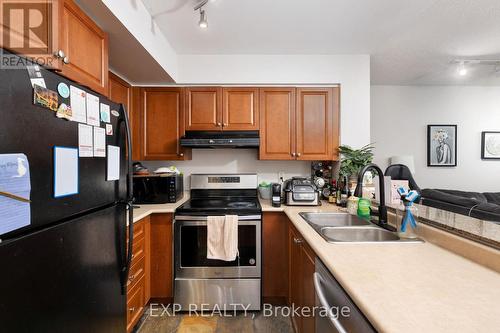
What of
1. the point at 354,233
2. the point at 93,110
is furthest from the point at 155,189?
the point at 354,233

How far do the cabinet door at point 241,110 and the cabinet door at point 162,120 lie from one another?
497 millimetres

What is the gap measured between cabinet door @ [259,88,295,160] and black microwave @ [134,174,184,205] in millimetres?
979

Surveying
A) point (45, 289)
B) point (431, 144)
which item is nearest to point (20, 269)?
point (45, 289)

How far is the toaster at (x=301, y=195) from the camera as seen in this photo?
220 centimetres

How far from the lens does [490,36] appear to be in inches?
82.4

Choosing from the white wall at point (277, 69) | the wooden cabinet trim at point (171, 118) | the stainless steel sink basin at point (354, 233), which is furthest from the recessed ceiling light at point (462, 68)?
the wooden cabinet trim at point (171, 118)

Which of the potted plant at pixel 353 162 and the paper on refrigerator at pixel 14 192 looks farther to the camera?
the potted plant at pixel 353 162

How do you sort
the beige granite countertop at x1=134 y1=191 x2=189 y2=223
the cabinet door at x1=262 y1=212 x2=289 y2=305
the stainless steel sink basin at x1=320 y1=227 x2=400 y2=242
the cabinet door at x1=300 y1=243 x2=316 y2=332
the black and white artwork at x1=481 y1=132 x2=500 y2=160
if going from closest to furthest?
the cabinet door at x1=300 y1=243 x2=316 y2=332 → the stainless steel sink basin at x1=320 y1=227 x2=400 y2=242 → the beige granite countertop at x1=134 y1=191 x2=189 y2=223 → the cabinet door at x1=262 y1=212 x2=289 y2=305 → the black and white artwork at x1=481 y1=132 x2=500 y2=160

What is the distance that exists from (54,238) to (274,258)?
5.59 feet

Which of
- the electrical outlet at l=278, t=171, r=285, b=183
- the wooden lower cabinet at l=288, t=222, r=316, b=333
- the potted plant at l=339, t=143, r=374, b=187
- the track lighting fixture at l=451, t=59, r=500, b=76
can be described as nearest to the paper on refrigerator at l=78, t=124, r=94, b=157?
the wooden lower cabinet at l=288, t=222, r=316, b=333

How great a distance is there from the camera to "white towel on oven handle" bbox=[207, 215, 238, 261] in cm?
192

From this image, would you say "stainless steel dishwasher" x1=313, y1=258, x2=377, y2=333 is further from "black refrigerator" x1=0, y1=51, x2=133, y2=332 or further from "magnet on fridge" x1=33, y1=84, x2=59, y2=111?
"magnet on fridge" x1=33, y1=84, x2=59, y2=111

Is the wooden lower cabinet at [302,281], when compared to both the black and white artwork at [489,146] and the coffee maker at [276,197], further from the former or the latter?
the black and white artwork at [489,146]

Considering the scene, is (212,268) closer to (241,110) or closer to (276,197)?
(276,197)
